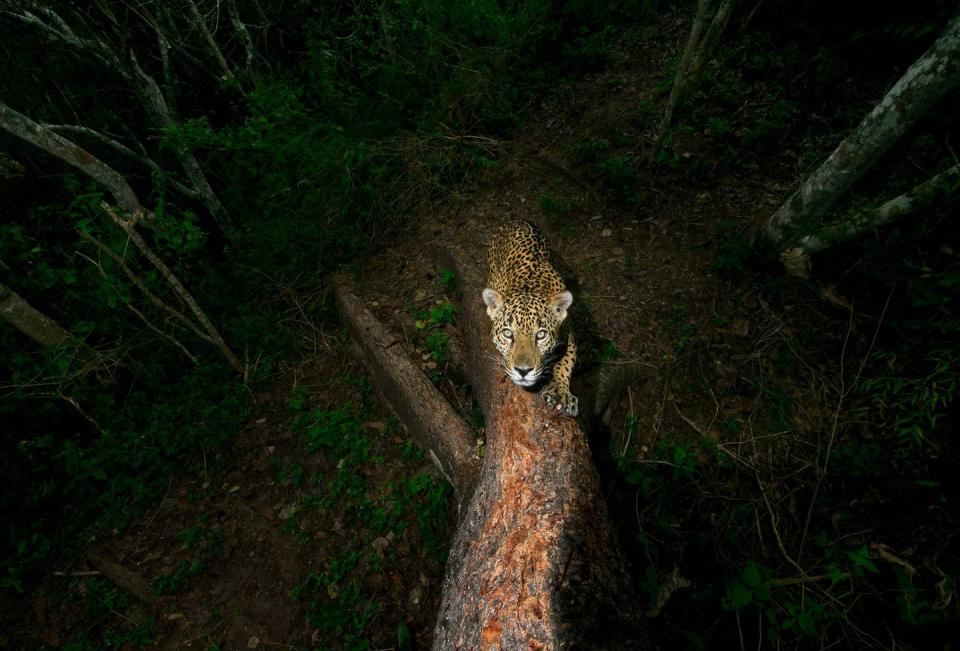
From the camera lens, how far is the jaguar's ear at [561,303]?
4051mm

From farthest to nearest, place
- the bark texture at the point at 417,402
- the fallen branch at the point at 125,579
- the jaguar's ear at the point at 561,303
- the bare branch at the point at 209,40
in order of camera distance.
Answer: the bare branch at the point at 209,40 → the fallen branch at the point at 125,579 → the bark texture at the point at 417,402 → the jaguar's ear at the point at 561,303

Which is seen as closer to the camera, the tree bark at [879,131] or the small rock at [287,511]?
the tree bark at [879,131]

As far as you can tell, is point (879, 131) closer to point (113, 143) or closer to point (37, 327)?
point (37, 327)

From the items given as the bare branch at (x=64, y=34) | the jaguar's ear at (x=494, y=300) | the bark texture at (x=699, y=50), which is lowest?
the jaguar's ear at (x=494, y=300)

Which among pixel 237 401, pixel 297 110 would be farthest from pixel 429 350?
pixel 297 110

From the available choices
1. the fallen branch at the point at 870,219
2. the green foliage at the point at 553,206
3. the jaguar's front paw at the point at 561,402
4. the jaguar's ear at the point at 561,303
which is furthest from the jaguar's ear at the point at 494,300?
the fallen branch at the point at 870,219

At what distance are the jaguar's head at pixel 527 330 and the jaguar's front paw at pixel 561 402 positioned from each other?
191mm

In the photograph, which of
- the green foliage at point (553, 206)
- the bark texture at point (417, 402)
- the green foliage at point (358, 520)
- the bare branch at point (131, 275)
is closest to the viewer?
the green foliage at point (358, 520)

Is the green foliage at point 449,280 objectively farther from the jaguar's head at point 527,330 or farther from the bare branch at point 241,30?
the bare branch at point 241,30

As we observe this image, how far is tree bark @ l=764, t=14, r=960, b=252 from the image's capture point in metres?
3.40

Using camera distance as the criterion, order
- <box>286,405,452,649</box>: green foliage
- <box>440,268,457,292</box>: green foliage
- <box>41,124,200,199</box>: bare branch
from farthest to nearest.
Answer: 1. <box>41,124,200,199</box>: bare branch
2. <box>440,268,457,292</box>: green foliage
3. <box>286,405,452,649</box>: green foliage

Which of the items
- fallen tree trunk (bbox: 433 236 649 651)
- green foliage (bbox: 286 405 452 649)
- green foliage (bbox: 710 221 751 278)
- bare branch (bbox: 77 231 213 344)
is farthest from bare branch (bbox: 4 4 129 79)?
green foliage (bbox: 710 221 751 278)

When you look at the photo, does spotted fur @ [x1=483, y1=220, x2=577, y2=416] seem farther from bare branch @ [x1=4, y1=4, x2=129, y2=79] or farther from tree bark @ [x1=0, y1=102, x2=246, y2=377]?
bare branch @ [x1=4, y1=4, x2=129, y2=79]

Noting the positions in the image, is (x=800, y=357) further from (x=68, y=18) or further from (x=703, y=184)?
(x=68, y=18)
